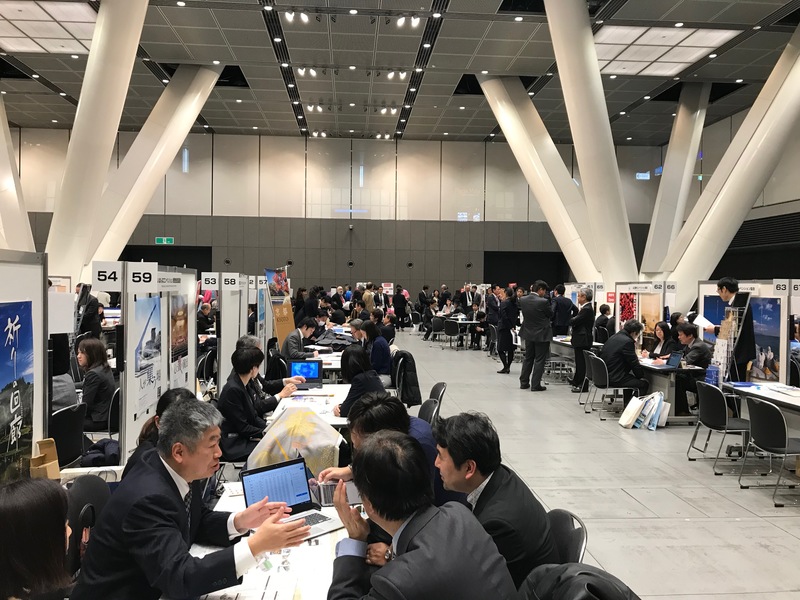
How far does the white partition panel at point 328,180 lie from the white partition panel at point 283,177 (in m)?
0.30

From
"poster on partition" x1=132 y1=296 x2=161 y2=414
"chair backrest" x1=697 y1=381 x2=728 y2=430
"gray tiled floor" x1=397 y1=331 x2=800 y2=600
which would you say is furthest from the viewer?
"chair backrest" x1=697 y1=381 x2=728 y2=430

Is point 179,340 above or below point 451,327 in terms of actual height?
above

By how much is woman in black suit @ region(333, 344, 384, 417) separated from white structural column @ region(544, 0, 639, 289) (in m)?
8.18

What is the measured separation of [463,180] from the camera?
22.8 meters

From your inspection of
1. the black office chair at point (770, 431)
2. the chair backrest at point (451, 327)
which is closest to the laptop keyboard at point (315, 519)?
the black office chair at point (770, 431)

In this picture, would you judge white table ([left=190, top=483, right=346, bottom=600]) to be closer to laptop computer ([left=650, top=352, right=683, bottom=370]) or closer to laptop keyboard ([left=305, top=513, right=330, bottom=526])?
laptop keyboard ([left=305, top=513, right=330, bottom=526])

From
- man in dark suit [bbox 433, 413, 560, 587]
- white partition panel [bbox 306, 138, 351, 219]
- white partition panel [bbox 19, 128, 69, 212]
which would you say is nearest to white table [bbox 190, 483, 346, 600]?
man in dark suit [bbox 433, 413, 560, 587]

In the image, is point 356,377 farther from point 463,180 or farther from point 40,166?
point 40,166

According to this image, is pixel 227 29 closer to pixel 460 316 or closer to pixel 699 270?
pixel 460 316

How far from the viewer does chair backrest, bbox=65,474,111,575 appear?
2.30 m

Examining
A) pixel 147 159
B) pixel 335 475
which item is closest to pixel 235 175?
pixel 147 159

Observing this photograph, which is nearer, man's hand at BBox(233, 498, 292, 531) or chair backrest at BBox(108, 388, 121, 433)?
man's hand at BBox(233, 498, 292, 531)

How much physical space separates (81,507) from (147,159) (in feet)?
44.3

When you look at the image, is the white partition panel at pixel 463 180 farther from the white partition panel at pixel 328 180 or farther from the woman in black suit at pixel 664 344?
the woman in black suit at pixel 664 344
